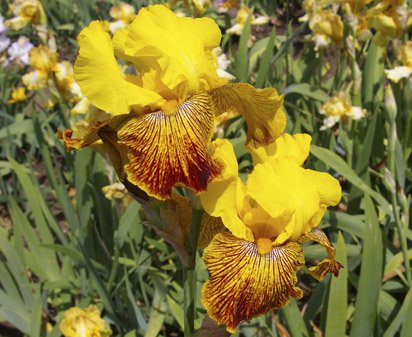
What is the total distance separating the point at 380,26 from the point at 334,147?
554mm

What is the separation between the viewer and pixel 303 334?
5.73 feet

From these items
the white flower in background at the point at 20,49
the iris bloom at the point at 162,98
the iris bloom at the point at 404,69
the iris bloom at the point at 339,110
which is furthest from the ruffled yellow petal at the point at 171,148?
the white flower in background at the point at 20,49

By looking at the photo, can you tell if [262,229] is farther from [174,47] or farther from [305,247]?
[305,247]

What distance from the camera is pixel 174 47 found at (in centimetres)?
107

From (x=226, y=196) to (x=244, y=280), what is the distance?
157 millimetres

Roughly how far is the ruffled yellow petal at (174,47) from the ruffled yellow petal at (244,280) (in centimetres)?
30

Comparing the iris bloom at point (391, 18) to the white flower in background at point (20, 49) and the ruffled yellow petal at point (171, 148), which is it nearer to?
the ruffled yellow petal at point (171, 148)

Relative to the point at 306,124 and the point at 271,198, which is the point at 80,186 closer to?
the point at 306,124

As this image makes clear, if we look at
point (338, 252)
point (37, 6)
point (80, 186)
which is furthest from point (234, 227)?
point (37, 6)

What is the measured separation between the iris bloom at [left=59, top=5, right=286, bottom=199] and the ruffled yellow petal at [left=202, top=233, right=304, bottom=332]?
0.18 m

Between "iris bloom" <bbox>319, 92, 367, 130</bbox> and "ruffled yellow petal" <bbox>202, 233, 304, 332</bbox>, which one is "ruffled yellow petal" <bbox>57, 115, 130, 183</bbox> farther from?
"iris bloom" <bbox>319, 92, 367, 130</bbox>

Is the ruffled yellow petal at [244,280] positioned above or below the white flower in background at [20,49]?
above

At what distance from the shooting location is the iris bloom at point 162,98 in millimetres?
981

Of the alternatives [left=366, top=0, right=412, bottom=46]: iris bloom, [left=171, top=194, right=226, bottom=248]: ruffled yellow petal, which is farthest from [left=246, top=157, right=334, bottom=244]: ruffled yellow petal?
[left=366, top=0, right=412, bottom=46]: iris bloom
